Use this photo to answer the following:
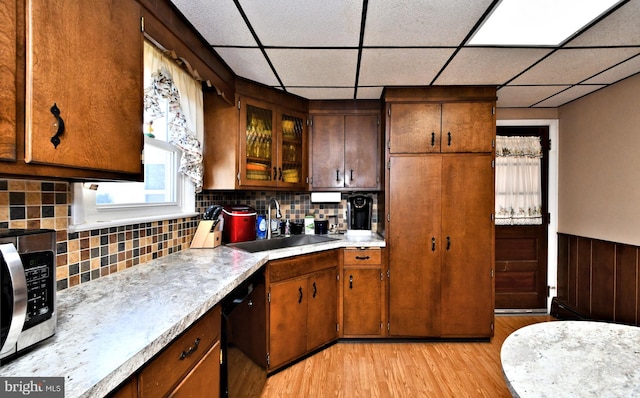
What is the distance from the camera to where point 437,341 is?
8.66 ft

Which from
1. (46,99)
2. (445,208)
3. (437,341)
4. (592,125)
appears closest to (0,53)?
(46,99)

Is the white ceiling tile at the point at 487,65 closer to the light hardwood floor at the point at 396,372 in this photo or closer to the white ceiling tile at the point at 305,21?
the white ceiling tile at the point at 305,21

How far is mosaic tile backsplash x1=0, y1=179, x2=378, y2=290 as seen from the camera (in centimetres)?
108

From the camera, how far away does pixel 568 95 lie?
2.81 m

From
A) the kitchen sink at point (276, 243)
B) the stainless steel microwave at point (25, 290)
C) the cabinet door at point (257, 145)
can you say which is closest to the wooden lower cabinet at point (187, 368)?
the stainless steel microwave at point (25, 290)

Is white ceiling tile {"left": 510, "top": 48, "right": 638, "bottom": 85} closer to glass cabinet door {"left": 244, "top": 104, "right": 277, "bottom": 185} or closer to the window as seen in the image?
glass cabinet door {"left": 244, "top": 104, "right": 277, "bottom": 185}

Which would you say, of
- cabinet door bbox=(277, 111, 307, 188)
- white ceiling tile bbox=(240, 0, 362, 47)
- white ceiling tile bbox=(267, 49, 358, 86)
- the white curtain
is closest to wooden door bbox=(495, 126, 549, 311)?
white ceiling tile bbox=(267, 49, 358, 86)

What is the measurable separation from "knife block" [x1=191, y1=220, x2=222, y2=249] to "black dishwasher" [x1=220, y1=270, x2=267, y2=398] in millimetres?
476

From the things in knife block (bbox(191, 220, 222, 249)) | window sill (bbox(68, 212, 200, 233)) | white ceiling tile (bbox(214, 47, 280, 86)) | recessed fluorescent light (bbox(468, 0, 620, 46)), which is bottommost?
knife block (bbox(191, 220, 222, 249))

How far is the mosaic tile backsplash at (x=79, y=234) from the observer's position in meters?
1.08

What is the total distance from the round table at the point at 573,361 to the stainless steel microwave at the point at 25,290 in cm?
120

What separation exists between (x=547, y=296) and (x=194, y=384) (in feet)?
12.1

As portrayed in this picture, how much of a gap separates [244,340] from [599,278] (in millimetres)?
3117

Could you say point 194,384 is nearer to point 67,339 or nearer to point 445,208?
point 67,339
